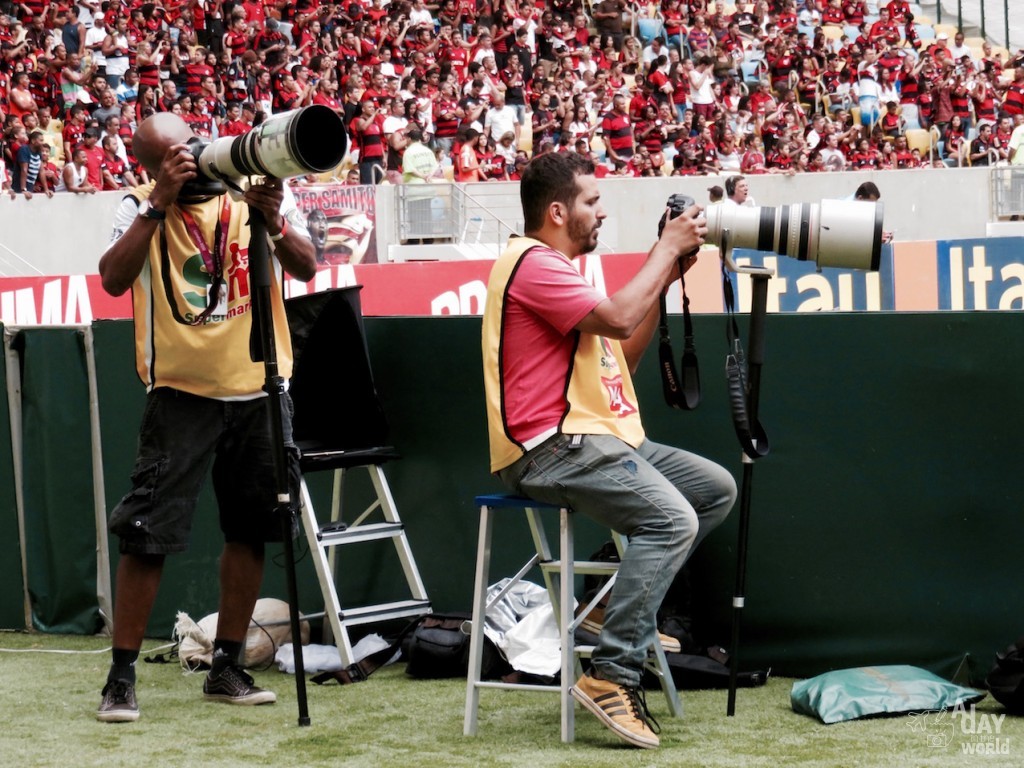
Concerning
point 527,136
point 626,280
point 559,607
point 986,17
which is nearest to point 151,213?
point 559,607

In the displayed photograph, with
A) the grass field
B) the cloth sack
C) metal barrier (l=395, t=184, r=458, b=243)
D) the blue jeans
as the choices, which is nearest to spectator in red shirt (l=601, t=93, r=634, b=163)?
metal barrier (l=395, t=184, r=458, b=243)

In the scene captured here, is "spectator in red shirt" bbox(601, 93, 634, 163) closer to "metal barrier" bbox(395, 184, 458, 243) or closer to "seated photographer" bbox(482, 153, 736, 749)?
"metal barrier" bbox(395, 184, 458, 243)

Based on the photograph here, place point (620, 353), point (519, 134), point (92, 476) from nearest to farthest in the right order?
point (620, 353) → point (92, 476) → point (519, 134)

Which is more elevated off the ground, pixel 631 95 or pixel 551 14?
pixel 551 14

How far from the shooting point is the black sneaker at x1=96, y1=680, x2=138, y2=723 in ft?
14.7

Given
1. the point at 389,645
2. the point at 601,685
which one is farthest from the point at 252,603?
the point at 601,685

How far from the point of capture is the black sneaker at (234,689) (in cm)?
471

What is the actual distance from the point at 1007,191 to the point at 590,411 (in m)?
17.4

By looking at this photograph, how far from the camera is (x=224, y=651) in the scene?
4.74 meters

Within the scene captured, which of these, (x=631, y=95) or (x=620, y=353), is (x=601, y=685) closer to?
(x=620, y=353)

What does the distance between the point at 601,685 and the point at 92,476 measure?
9.74ft

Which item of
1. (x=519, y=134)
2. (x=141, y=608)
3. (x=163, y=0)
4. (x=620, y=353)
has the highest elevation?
(x=163, y=0)

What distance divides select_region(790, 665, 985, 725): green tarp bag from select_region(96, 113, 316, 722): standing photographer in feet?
5.56

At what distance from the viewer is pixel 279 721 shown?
4.46m
